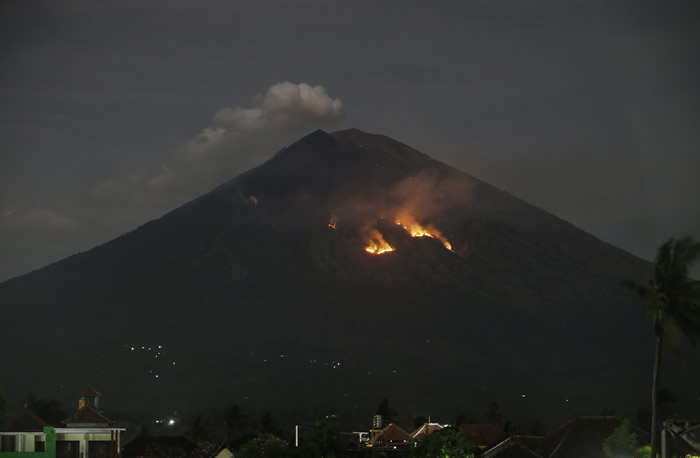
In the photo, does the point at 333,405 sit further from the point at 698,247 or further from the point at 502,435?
the point at 698,247

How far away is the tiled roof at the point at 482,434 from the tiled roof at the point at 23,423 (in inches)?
1564

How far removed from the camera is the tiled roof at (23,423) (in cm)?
6786

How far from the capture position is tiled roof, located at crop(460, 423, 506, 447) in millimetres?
97562

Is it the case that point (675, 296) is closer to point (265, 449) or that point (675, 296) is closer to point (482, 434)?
point (265, 449)

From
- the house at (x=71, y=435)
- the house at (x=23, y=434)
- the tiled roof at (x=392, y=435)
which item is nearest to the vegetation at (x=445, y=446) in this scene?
the house at (x=71, y=435)

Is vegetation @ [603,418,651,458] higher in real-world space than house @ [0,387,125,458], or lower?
lower

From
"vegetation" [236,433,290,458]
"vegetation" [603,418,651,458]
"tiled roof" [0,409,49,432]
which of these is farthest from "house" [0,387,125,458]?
"vegetation" [603,418,651,458]

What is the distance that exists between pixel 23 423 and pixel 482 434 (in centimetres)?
4346

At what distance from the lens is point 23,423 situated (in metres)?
68.6

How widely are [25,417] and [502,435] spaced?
4583 centimetres

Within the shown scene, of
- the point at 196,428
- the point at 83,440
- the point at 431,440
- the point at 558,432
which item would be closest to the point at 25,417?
the point at 83,440

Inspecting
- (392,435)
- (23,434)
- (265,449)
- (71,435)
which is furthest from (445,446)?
(392,435)

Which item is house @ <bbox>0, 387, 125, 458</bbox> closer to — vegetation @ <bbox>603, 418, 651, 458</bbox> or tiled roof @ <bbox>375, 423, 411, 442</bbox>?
tiled roof @ <bbox>375, 423, 411, 442</bbox>

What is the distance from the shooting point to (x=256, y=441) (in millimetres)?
59250
